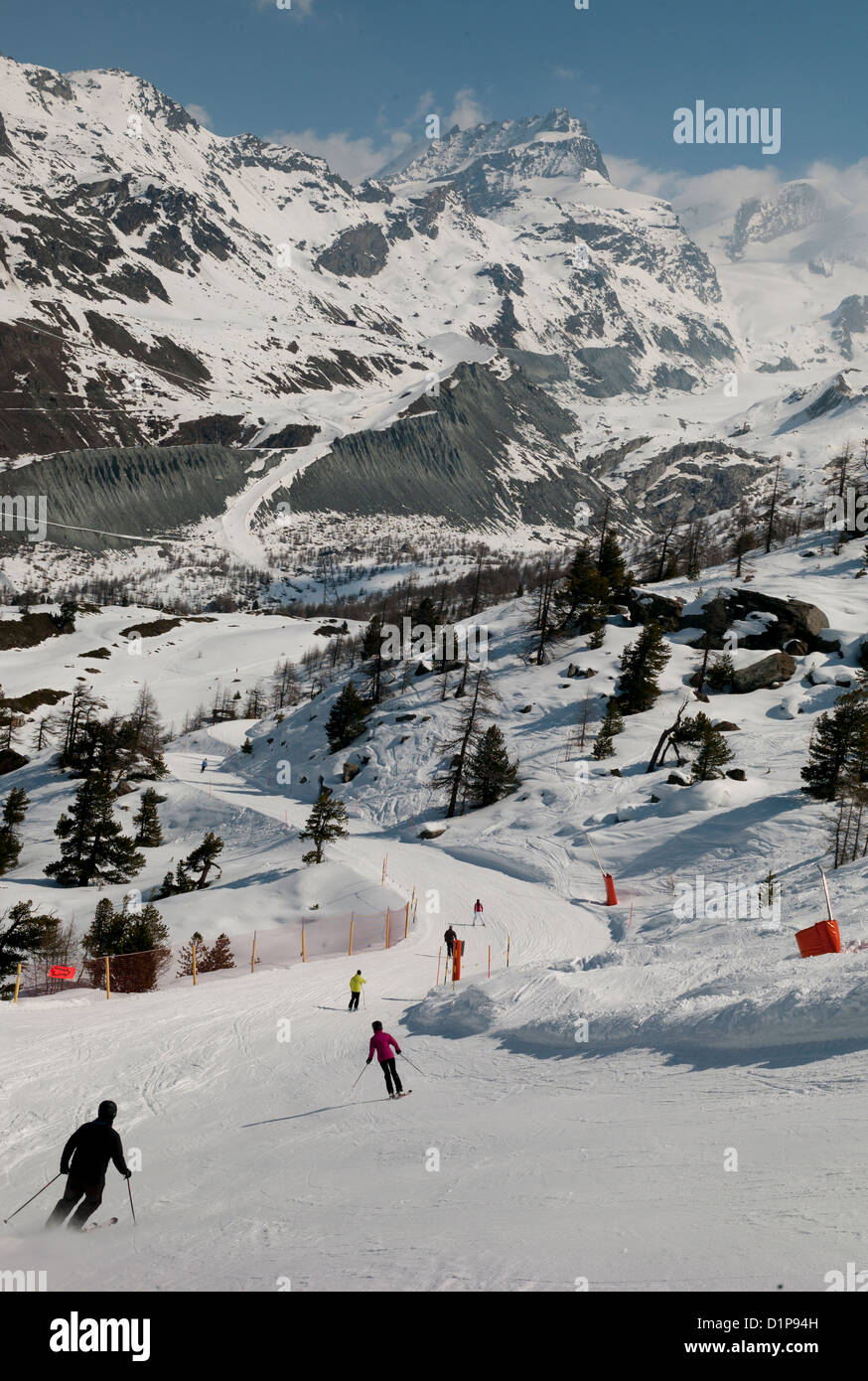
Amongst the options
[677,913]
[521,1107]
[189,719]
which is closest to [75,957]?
[677,913]

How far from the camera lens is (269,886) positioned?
3609 centimetres

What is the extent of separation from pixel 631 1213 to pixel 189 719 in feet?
362

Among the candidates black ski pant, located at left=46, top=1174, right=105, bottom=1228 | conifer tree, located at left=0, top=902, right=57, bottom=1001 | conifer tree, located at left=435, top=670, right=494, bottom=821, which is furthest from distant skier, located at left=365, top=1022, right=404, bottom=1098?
conifer tree, located at left=435, top=670, right=494, bottom=821

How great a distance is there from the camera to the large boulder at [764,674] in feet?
186

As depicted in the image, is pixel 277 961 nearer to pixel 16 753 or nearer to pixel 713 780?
pixel 713 780

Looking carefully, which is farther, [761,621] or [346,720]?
[346,720]

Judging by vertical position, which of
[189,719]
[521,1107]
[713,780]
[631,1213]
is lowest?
[189,719]

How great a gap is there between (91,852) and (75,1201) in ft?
123

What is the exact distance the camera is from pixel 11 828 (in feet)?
177

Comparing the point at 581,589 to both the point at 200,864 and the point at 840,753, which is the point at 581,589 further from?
the point at 200,864

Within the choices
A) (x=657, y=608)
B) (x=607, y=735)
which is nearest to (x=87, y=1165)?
(x=607, y=735)

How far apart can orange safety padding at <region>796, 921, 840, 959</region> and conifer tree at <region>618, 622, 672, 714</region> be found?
133ft

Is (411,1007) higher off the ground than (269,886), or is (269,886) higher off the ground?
(411,1007)

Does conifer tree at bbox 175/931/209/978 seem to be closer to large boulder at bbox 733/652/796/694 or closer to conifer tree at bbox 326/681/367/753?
conifer tree at bbox 326/681/367/753
